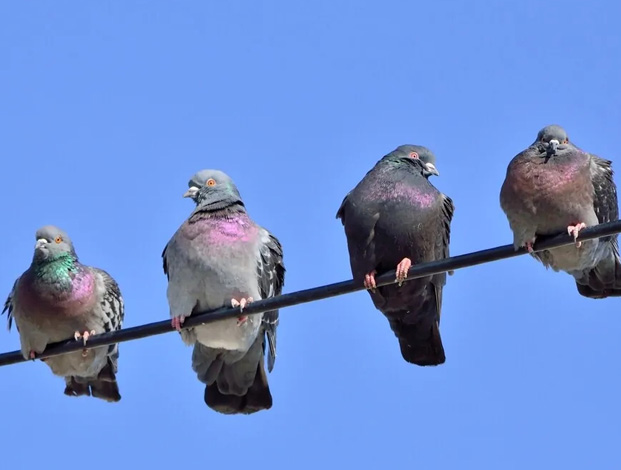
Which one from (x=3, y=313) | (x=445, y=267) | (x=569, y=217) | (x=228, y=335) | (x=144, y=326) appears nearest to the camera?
(x=445, y=267)

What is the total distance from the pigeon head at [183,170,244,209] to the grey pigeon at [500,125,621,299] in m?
2.42

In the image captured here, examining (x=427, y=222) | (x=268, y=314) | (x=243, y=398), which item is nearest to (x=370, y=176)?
(x=427, y=222)

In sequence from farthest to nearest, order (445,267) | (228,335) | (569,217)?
1. (228,335)
2. (569,217)
3. (445,267)

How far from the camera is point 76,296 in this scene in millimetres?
12242

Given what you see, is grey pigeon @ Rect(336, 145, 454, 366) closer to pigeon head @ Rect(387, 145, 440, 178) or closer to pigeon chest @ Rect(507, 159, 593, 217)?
pigeon head @ Rect(387, 145, 440, 178)

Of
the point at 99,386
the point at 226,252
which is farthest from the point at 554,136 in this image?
the point at 99,386

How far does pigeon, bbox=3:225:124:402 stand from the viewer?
12.1m

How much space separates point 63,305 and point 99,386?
47.5 inches

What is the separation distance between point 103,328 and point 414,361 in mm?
2896

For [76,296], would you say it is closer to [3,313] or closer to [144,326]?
[3,313]

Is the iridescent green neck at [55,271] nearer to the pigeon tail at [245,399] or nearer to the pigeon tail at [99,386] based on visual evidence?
the pigeon tail at [99,386]

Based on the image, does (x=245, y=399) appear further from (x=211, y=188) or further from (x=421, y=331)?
(x=211, y=188)

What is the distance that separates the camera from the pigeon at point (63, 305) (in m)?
12.1

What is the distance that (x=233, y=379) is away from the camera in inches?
478
